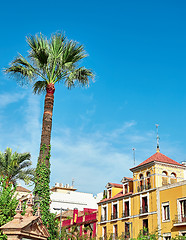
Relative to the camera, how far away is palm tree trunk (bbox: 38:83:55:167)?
1558 cm

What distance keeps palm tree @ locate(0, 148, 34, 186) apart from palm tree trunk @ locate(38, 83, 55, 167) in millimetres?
10139

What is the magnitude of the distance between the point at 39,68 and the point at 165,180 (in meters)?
26.0

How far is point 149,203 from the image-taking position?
127 feet

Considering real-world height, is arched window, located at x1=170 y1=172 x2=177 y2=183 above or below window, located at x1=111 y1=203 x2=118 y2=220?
above

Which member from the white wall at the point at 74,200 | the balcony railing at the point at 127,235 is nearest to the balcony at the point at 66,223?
the white wall at the point at 74,200

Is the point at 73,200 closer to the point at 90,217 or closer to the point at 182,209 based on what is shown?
the point at 90,217

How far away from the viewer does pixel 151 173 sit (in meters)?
39.5

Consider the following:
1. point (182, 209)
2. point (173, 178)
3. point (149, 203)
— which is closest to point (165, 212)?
point (149, 203)

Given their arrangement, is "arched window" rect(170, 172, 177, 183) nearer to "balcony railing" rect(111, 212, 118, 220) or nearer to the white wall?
"balcony railing" rect(111, 212, 118, 220)

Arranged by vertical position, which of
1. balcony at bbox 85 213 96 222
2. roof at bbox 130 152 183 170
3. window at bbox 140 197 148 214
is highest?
roof at bbox 130 152 183 170

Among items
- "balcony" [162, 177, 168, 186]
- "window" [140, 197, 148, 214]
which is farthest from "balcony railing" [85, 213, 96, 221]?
"balcony" [162, 177, 168, 186]

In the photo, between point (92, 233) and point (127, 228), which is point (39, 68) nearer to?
point (127, 228)

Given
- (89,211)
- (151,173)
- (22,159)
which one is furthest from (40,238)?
(89,211)

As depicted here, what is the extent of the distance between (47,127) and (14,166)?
10485 millimetres
